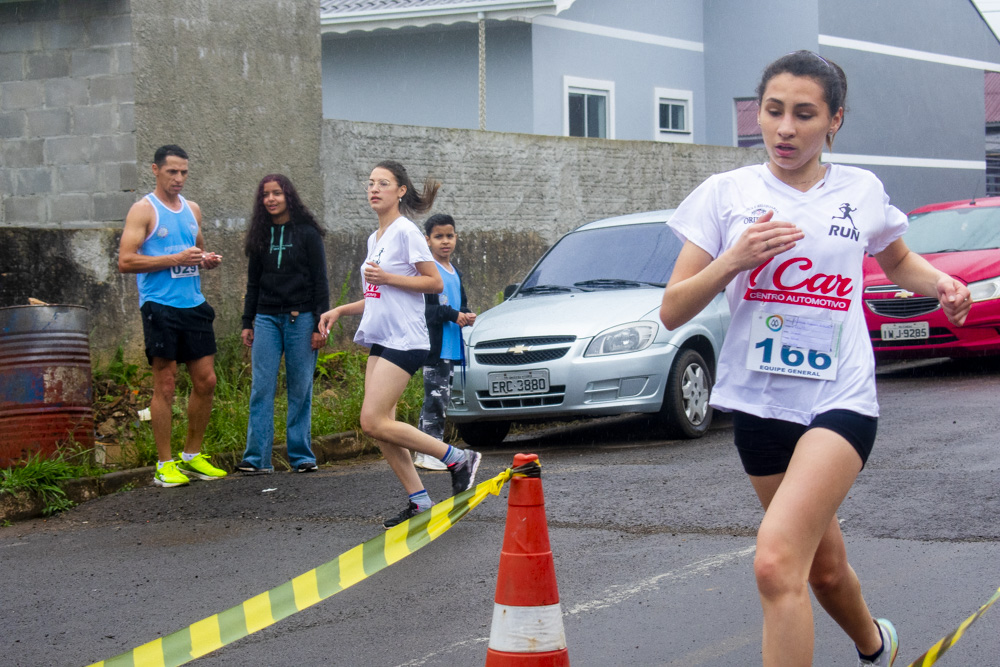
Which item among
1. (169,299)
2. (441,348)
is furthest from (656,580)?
(169,299)

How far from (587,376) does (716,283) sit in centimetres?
574

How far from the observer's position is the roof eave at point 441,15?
1912 cm

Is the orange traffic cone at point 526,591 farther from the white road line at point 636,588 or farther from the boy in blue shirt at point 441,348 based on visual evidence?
the boy in blue shirt at point 441,348

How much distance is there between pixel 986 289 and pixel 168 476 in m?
8.10

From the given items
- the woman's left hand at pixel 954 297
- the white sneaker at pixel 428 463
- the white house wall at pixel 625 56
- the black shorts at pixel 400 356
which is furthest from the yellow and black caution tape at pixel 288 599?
the white house wall at pixel 625 56

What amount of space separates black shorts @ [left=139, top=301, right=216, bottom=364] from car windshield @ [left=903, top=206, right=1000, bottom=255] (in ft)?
25.8

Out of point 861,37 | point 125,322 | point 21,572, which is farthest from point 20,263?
point 861,37

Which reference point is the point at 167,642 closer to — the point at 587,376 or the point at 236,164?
the point at 587,376

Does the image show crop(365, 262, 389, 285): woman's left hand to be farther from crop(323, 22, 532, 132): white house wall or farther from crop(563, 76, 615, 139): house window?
crop(563, 76, 615, 139): house window

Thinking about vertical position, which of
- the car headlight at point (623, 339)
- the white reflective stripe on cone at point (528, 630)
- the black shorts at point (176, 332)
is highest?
the black shorts at point (176, 332)

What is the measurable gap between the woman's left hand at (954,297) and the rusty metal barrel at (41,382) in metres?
5.90

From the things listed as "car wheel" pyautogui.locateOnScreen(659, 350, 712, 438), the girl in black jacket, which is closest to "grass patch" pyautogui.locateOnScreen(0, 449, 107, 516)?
the girl in black jacket

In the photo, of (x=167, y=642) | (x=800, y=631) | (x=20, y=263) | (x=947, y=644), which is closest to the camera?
(x=800, y=631)

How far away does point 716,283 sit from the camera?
3.09 m
